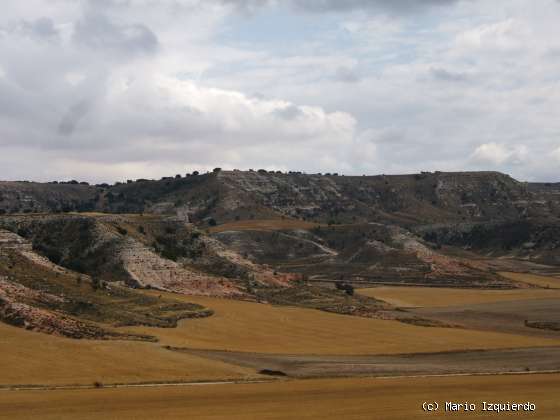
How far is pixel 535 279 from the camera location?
162 meters

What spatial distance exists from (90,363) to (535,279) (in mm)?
121992

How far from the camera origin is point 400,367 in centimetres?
6028

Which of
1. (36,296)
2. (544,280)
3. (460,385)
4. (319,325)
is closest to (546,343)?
(319,325)

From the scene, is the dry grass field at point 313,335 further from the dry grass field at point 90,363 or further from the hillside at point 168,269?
the dry grass field at point 90,363

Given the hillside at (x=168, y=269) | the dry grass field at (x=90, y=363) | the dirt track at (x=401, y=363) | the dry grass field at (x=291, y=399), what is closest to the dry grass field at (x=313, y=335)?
the dirt track at (x=401, y=363)

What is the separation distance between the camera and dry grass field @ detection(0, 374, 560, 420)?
40156 millimetres

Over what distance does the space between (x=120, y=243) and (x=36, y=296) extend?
3707 centimetres

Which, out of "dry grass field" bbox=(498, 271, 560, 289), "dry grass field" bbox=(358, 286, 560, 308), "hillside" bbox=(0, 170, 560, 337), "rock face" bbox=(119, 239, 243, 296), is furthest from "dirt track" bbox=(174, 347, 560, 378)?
"dry grass field" bbox=(498, 271, 560, 289)

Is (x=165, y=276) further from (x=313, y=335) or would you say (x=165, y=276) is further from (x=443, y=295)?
(x=443, y=295)

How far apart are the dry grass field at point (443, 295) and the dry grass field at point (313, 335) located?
2989cm

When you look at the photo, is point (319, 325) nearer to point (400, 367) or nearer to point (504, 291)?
point (400, 367)

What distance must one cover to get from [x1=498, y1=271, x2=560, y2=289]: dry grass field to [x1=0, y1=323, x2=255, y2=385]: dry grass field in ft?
336

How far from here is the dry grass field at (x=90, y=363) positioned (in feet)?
169

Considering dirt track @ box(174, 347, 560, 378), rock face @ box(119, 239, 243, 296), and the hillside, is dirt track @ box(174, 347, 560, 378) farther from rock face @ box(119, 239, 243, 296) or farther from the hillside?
rock face @ box(119, 239, 243, 296)
